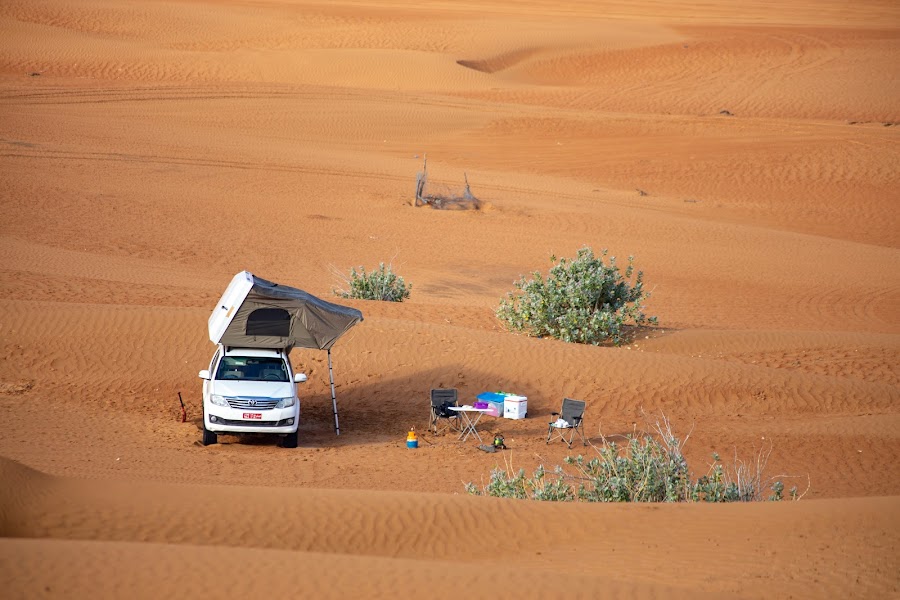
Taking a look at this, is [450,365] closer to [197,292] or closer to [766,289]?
[197,292]

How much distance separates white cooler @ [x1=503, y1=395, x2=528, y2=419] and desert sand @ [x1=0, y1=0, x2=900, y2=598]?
147 millimetres

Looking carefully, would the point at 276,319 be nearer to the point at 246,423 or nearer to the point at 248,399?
the point at 248,399

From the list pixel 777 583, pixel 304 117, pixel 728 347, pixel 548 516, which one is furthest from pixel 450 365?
pixel 304 117

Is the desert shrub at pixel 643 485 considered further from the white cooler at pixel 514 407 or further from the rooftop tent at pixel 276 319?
the rooftop tent at pixel 276 319

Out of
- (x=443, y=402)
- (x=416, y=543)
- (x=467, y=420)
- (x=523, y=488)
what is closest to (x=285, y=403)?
(x=443, y=402)

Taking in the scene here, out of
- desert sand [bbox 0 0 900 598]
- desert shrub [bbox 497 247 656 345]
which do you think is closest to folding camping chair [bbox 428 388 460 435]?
desert sand [bbox 0 0 900 598]

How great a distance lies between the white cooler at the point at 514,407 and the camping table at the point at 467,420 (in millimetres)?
375

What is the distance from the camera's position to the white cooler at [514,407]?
47.6 feet

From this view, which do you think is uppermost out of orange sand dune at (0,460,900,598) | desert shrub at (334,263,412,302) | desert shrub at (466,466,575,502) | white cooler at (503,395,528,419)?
desert shrub at (334,263,412,302)

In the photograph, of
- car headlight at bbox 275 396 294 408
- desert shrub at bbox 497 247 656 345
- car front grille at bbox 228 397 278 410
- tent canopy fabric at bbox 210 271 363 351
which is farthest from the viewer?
desert shrub at bbox 497 247 656 345

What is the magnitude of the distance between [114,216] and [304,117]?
14631 mm

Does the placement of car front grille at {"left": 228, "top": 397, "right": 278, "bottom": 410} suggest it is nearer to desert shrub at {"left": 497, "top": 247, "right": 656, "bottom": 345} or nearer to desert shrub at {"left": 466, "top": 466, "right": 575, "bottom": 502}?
desert shrub at {"left": 466, "top": 466, "right": 575, "bottom": 502}

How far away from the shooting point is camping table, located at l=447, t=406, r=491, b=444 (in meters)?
13.6

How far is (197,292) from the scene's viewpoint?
61.6 ft
